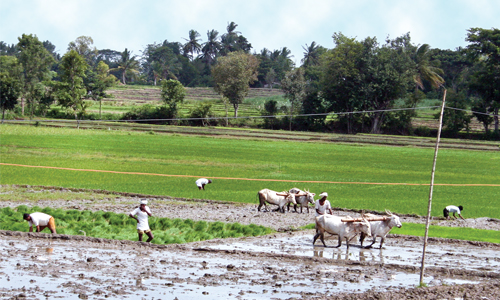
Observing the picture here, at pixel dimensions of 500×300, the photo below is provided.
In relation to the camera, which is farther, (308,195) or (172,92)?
(172,92)

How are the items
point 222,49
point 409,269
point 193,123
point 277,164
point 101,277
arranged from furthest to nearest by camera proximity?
point 222,49 < point 193,123 < point 277,164 < point 409,269 < point 101,277

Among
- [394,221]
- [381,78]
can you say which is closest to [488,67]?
[381,78]

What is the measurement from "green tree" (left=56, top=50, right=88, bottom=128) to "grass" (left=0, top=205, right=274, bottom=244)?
60.5 m

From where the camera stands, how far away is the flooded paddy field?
436 inches

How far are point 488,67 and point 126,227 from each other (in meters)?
66.0

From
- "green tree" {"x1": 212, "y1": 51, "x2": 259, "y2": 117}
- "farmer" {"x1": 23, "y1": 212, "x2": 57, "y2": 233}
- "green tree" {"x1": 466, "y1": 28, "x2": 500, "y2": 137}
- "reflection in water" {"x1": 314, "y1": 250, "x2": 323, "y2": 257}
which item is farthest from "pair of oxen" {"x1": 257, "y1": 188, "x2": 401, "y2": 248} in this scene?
"green tree" {"x1": 212, "y1": 51, "x2": 259, "y2": 117}

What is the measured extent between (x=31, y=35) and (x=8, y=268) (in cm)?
8967

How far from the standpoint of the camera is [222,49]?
148 metres

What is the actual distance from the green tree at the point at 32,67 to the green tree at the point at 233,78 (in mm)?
26507

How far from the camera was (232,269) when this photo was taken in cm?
1316

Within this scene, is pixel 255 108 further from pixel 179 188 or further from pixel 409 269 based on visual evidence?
pixel 409 269

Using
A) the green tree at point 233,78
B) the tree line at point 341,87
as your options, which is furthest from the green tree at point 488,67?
the green tree at point 233,78

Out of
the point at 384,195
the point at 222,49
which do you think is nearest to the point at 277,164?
the point at 384,195

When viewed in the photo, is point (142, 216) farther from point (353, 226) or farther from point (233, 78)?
point (233, 78)
